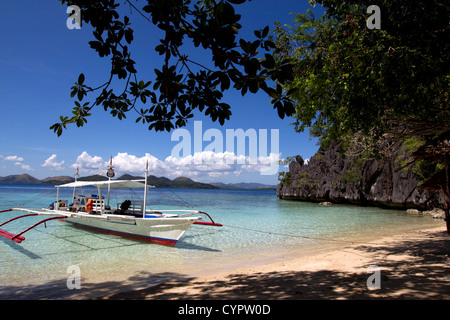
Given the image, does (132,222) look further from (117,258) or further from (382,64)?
(382,64)

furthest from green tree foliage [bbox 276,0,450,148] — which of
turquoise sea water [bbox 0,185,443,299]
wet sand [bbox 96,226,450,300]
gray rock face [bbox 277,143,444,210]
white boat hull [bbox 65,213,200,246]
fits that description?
gray rock face [bbox 277,143,444,210]

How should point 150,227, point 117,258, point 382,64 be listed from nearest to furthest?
point 382,64
point 117,258
point 150,227

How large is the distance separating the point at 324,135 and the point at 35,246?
13.7 m

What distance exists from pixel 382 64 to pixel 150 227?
10.8 m

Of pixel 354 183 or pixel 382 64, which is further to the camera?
pixel 354 183

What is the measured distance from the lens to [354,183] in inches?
1580

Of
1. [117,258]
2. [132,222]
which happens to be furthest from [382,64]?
[132,222]

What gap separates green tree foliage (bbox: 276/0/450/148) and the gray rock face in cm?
1255

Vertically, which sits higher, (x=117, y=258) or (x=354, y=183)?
(x=354, y=183)

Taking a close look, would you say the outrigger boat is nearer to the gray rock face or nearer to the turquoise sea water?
the turquoise sea water

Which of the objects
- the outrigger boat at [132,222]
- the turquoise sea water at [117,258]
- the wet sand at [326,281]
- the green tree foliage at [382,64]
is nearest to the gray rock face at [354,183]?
the turquoise sea water at [117,258]

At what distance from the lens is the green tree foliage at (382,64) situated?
5.36 metres

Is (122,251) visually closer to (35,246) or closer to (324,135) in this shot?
(35,246)
